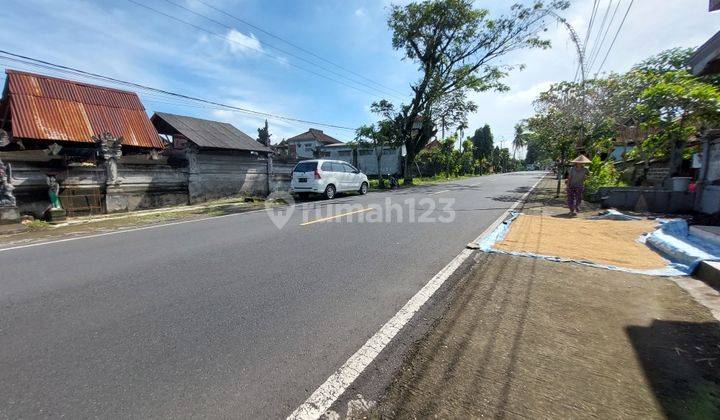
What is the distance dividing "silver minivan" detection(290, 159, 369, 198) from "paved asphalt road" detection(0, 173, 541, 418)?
7.75 meters

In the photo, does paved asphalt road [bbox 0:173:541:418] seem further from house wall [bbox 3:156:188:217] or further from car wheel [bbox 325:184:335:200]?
car wheel [bbox 325:184:335:200]

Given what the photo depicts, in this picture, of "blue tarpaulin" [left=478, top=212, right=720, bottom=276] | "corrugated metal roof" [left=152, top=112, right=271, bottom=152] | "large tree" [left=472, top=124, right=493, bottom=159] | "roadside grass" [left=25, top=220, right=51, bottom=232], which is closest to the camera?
"blue tarpaulin" [left=478, top=212, right=720, bottom=276]

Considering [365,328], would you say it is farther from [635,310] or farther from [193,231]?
[193,231]

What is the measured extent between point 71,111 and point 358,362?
733 inches

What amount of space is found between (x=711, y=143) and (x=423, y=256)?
9.60 meters

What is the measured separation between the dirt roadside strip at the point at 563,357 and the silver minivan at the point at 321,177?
10.8 m

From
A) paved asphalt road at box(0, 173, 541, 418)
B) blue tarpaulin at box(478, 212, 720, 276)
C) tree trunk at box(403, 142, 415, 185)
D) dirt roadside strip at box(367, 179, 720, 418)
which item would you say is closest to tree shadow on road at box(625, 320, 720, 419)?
dirt roadside strip at box(367, 179, 720, 418)

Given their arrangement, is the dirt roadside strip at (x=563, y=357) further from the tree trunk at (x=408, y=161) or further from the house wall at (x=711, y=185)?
the tree trunk at (x=408, y=161)

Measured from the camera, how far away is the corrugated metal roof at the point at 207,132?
627 inches

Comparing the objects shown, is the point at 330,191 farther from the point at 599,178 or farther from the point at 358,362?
the point at 358,362

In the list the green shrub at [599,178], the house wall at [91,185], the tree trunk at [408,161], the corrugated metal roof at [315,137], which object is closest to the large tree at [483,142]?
the corrugated metal roof at [315,137]

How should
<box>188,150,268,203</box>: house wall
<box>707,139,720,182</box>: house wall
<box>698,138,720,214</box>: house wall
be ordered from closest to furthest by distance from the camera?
<box>698,138,720,214</box>: house wall → <box>707,139,720,182</box>: house wall → <box>188,150,268,203</box>: house wall

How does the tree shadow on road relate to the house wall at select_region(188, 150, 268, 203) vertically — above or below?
below

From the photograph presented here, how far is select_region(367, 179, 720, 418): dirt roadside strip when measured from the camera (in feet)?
6.55
